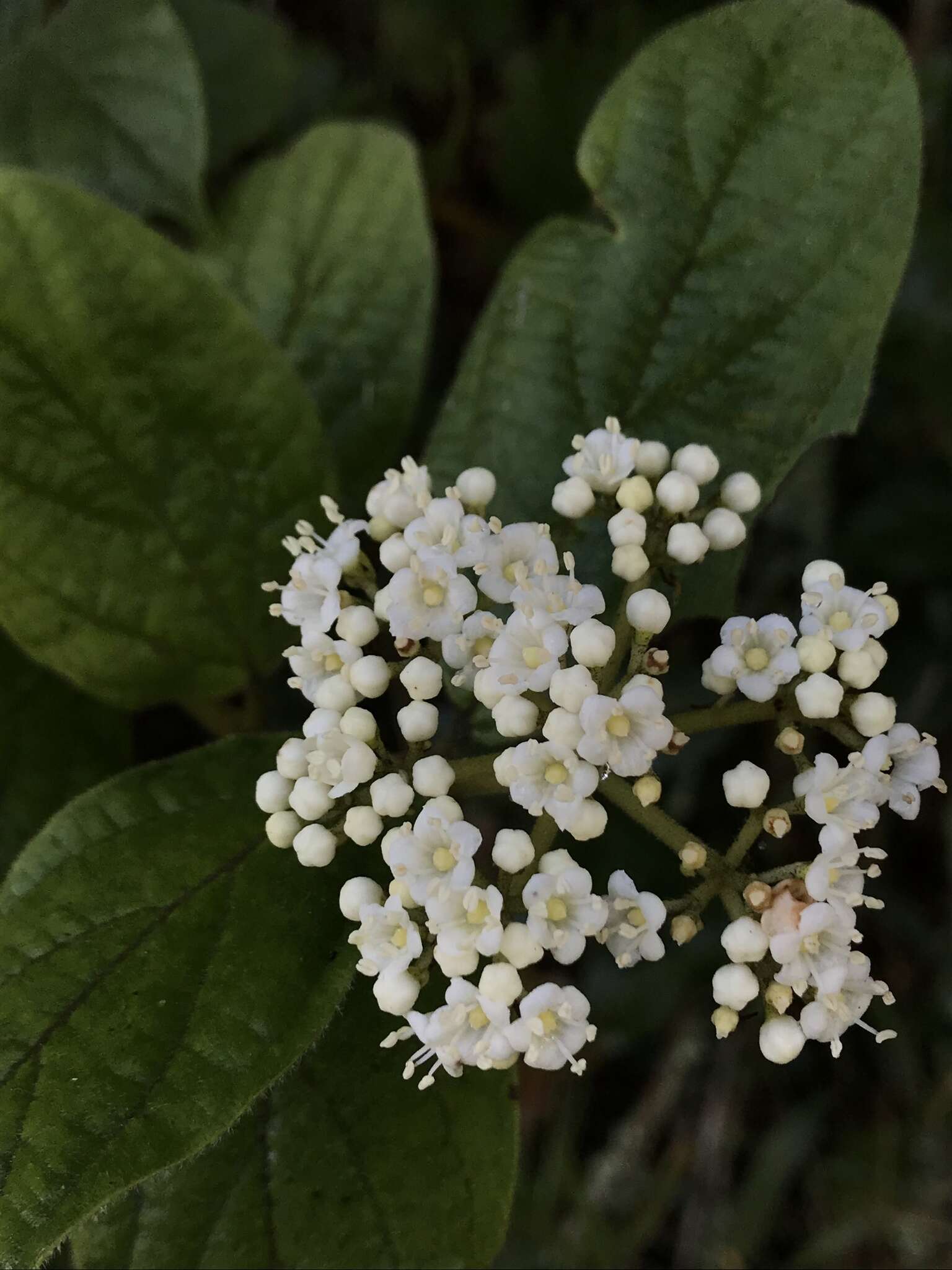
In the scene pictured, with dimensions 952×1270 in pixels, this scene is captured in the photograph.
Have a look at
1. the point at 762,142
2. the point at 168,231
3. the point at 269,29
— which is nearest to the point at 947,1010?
the point at 762,142

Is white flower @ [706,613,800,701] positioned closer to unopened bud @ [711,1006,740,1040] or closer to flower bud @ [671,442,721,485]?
flower bud @ [671,442,721,485]

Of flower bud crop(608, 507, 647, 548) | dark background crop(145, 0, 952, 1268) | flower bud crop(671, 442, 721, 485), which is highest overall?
flower bud crop(671, 442, 721, 485)

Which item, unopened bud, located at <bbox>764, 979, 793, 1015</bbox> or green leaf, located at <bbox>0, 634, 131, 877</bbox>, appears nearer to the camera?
unopened bud, located at <bbox>764, 979, 793, 1015</bbox>

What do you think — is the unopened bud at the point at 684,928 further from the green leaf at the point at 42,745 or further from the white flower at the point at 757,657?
the green leaf at the point at 42,745

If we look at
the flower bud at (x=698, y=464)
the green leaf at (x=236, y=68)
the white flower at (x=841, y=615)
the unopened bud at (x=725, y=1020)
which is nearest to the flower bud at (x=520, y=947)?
the unopened bud at (x=725, y=1020)

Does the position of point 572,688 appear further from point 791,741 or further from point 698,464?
point 698,464

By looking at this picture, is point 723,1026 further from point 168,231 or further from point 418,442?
point 168,231

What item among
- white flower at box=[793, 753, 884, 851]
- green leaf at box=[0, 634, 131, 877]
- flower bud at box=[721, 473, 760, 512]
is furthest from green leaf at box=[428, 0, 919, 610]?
green leaf at box=[0, 634, 131, 877]
